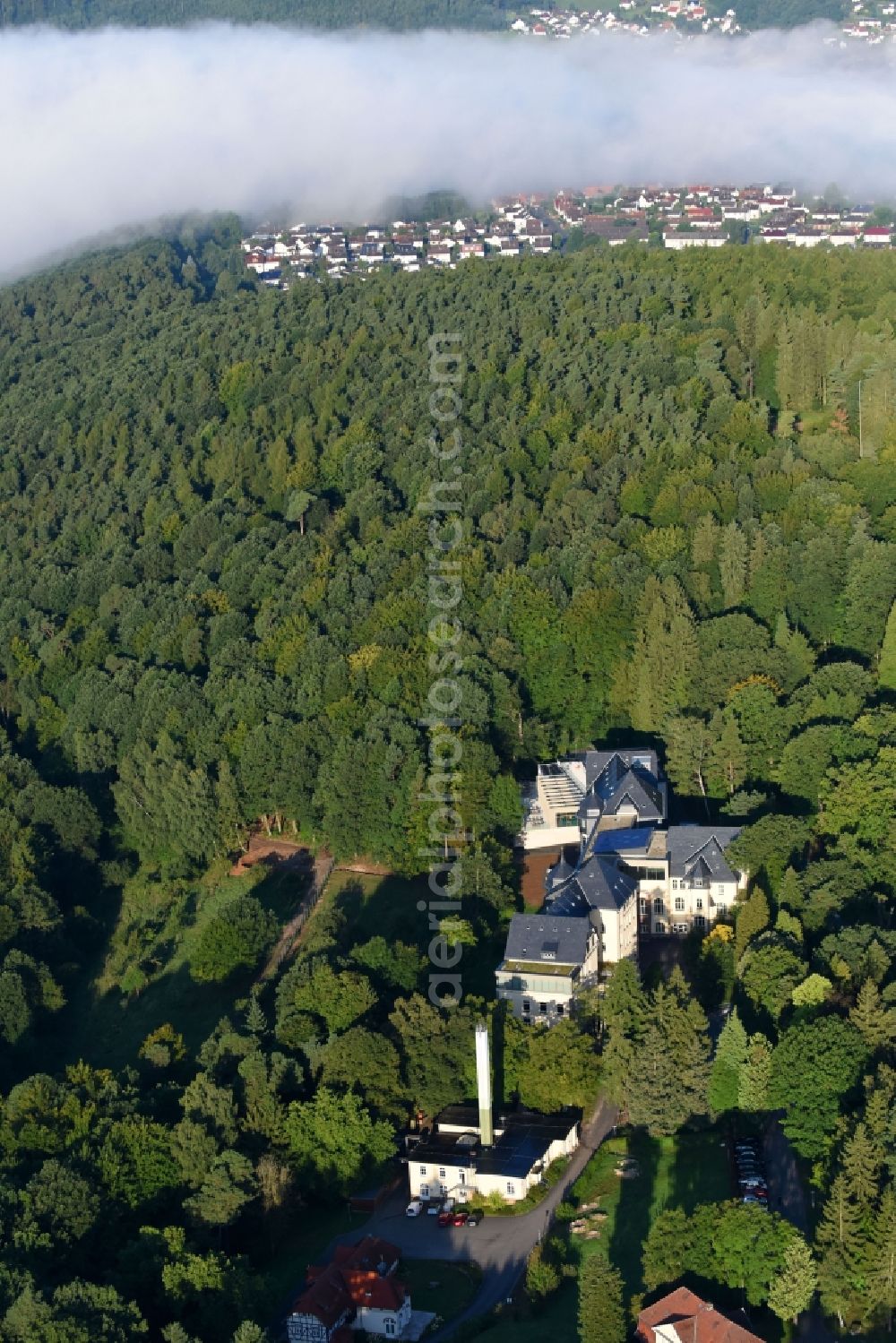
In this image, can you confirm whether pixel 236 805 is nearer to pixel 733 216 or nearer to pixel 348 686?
pixel 348 686

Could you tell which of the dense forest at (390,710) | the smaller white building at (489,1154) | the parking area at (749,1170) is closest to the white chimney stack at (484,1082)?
the smaller white building at (489,1154)

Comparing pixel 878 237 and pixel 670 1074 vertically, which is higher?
pixel 878 237

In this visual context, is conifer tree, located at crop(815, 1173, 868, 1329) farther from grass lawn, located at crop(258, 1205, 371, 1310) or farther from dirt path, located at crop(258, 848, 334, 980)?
dirt path, located at crop(258, 848, 334, 980)

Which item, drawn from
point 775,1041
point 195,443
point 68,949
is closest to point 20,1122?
point 68,949

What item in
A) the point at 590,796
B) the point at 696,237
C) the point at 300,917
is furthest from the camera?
the point at 696,237

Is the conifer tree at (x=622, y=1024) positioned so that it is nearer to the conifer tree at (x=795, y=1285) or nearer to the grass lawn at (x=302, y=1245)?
the grass lawn at (x=302, y=1245)

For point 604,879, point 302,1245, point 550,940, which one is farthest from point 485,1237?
point 604,879

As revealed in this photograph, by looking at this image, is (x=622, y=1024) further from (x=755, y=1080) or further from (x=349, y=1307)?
(x=349, y=1307)
